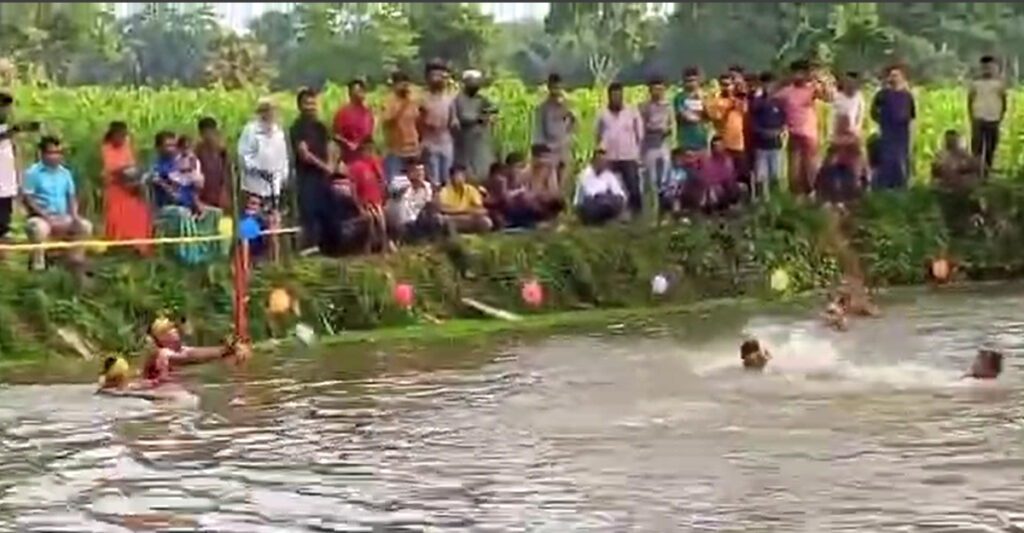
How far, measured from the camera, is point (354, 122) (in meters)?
18.3

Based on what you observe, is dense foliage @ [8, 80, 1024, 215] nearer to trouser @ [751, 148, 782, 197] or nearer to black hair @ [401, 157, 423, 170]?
trouser @ [751, 148, 782, 197]

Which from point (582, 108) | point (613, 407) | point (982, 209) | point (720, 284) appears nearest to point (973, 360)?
point (613, 407)

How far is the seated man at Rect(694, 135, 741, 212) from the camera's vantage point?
20.0m

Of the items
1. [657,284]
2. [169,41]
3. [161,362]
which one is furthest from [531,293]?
[169,41]

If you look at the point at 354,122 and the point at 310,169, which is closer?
the point at 310,169

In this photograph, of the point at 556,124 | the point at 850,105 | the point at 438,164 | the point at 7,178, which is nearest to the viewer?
the point at 7,178

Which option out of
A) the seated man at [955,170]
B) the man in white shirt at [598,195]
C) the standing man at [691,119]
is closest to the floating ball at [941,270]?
the seated man at [955,170]

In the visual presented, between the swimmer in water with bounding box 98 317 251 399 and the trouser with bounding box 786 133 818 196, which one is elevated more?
the trouser with bounding box 786 133 818 196

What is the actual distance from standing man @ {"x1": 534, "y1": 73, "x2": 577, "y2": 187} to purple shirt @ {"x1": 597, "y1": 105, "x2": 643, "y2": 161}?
1.13ft

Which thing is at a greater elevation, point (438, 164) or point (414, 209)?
point (438, 164)

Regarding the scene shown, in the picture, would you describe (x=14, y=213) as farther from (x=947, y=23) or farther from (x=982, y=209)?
(x=947, y=23)

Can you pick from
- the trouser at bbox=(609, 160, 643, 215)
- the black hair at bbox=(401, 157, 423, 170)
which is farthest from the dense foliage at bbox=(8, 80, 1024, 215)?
the black hair at bbox=(401, 157, 423, 170)

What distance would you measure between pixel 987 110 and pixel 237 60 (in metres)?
19.7

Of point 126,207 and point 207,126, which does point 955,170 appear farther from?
point 126,207
